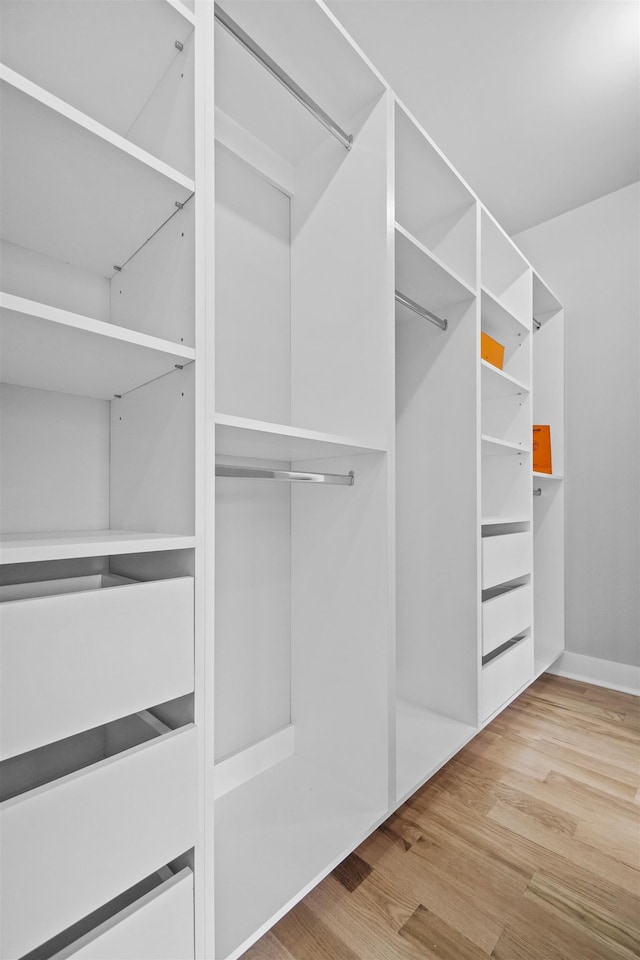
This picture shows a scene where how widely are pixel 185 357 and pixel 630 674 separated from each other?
8.97ft

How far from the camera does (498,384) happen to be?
2148 millimetres

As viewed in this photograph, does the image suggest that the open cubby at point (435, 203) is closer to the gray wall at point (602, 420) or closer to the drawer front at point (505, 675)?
the gray wall at point (602, 420)

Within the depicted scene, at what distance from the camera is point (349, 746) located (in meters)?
1.36

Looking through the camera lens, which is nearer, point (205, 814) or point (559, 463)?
point (205, 814)

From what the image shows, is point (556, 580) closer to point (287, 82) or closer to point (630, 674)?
point (630, 674)

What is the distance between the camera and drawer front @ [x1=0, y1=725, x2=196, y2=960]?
62 centimetres

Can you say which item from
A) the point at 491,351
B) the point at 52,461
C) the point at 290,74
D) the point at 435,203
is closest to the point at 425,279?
the point at 435,203

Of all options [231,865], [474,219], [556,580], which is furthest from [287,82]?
[556,580]

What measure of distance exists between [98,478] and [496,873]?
1442mm

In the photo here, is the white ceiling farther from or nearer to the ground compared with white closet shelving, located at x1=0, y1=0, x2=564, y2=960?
farther from the ground

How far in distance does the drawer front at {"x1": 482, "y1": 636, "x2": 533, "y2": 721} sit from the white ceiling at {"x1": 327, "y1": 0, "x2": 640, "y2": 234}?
228 cm

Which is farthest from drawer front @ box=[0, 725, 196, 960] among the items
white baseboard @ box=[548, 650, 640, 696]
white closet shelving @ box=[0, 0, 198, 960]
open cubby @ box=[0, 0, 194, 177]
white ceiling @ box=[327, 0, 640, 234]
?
white baseboard @ box=[548, 650, 640, 696]

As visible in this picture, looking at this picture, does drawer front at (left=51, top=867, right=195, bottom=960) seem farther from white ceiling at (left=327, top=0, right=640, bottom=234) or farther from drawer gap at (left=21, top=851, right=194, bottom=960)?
white ceiling at (left=327, top=0, right=640, bottom=234)

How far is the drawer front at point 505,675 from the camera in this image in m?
1.79
